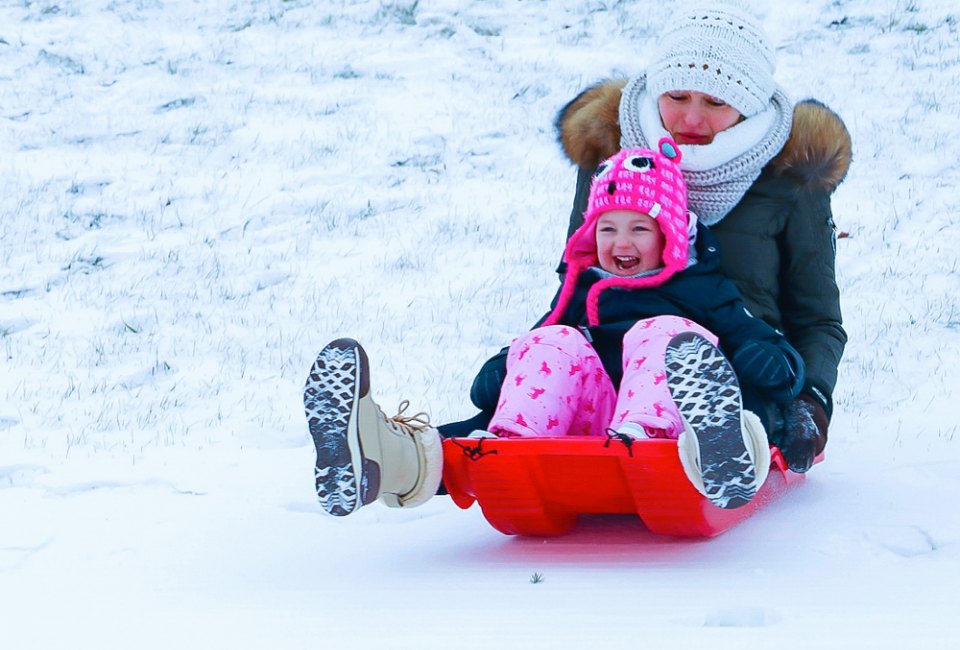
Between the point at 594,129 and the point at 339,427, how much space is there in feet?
4.85

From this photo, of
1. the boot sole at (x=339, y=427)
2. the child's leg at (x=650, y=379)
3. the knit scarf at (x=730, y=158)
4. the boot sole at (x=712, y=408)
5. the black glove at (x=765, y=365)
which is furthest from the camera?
the knit scarf at (x=730, y=158)

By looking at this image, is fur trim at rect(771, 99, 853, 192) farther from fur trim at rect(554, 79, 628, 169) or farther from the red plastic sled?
the red plastic sled

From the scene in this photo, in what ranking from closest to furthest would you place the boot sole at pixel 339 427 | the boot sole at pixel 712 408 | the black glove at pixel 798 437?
1. the boot sole at pixel 712 408
2. the boot sole at pixel 339 427
3. the black glove at pixel 798 437

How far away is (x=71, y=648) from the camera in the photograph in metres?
2.02

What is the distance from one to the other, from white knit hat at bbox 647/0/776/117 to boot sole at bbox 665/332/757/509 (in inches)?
48.6

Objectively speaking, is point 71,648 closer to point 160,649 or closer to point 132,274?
point 160,649

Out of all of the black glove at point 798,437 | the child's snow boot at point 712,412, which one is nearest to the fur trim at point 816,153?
the black glove at point 798,437

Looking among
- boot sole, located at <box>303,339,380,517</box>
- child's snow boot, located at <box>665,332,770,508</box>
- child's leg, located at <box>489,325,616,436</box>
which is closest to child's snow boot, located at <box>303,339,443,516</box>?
boot sole, located at <box>303,339,380,517</box>

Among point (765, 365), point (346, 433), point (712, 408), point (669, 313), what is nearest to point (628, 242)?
point (669, 313)

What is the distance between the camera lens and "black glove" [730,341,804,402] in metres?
2.52

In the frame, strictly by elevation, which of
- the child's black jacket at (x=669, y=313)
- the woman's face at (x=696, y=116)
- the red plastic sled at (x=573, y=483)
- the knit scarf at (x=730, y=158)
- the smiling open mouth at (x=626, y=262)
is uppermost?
the woman's face at (x=696, y=116)

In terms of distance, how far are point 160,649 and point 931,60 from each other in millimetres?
7015

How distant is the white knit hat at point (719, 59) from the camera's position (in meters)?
3.16

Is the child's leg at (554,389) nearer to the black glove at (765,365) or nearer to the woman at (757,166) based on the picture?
the black glove at (765,365)
